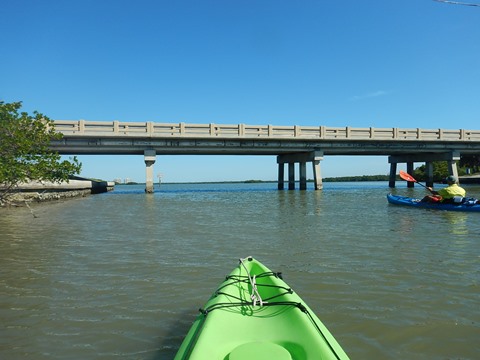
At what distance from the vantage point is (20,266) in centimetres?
707

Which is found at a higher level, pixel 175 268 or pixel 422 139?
pixel 422 139

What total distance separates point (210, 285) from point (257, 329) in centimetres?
234

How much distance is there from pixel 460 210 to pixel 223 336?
645 inches

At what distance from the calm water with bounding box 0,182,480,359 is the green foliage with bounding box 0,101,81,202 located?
2.04 m

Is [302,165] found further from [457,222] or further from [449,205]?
[457,222]

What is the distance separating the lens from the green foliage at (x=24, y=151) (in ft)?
36.6

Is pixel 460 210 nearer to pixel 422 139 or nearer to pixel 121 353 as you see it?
pixel 121 353

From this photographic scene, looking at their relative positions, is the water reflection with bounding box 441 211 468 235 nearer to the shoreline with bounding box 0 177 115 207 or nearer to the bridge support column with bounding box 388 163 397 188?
the shoreline with bounding box 0 177 115 207

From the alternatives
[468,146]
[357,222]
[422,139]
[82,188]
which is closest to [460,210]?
[357,222]

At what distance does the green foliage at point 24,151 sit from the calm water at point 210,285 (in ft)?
6.70

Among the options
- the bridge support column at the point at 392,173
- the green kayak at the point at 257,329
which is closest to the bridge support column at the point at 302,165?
the bridge support column at the point at 392,173

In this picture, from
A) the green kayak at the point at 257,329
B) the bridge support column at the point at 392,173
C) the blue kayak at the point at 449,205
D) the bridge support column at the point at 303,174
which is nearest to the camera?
the green kayak at the point at 257,329

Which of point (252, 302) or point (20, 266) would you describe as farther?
point (20, 266)

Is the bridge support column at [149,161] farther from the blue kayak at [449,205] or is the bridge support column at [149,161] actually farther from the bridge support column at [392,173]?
the bridge support column at [392,173]
